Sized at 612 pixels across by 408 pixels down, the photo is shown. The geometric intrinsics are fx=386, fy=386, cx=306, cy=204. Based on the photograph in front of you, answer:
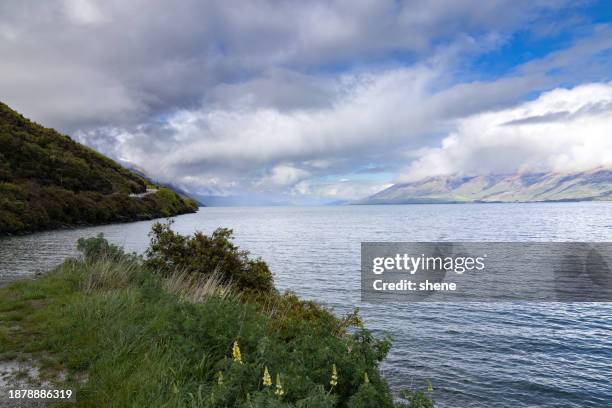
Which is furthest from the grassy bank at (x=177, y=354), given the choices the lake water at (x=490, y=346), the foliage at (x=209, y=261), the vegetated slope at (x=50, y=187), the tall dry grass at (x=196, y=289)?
the vegetated slope at (x=50, y=187)

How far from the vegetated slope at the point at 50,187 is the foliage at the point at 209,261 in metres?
45.6

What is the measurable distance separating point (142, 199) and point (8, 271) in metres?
90.2

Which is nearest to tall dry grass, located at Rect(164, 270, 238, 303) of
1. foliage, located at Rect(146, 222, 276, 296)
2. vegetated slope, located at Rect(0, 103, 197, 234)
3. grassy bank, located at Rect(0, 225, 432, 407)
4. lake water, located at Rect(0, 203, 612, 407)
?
grassy bank, located at Rect(0, 225, 432, 407)

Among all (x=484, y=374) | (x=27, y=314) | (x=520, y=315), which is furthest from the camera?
(x=520, y=315)

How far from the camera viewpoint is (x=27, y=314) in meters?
9.55

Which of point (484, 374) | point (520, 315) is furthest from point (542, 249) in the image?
point (484, 374)

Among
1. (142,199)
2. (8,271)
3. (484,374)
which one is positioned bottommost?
(484,374)

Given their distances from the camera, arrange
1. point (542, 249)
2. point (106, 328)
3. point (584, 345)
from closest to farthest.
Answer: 1. point (106, 328)
2. point (584, 345)
3. point (542, 249)

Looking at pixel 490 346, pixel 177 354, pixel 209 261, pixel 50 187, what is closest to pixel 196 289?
pixel 209 261

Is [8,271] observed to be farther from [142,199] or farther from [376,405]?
[142,199]

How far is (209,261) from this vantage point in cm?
1655

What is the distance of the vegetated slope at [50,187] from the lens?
57375mm

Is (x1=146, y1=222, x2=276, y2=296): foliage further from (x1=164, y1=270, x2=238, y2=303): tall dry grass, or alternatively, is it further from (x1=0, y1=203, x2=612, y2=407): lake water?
(x1=0, y1=203, x2=612, y2=407): lake water

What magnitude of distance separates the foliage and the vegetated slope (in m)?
45.6
